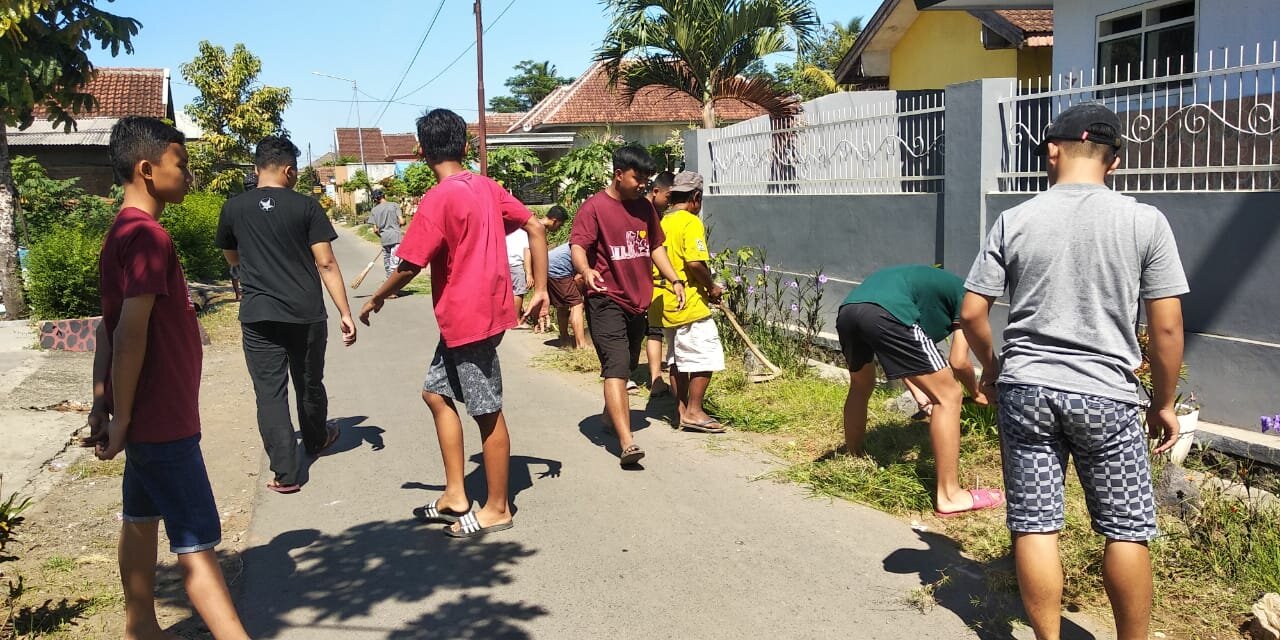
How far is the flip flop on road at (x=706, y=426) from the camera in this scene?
675cm

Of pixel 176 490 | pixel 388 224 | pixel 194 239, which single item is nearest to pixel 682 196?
pixel 176 490

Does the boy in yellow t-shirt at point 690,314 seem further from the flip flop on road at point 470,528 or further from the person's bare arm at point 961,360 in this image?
the flip flop on road at point 470,528

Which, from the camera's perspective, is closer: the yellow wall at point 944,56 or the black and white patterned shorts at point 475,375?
the black and white patterned shorts at point 475,375

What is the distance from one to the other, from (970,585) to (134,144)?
3.58 m

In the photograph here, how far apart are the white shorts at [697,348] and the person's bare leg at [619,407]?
72cm

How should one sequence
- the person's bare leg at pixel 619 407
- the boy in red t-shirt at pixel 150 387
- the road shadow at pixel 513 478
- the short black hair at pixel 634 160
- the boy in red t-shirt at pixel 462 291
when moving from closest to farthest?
the boy in red t-shirt at pixel 150 387
the boy in red t-shirt at pixel 462 291
the road shadow at pixel 513 478
the person's bare leg at pixel 619 407
the short black hair at pixel 634 160

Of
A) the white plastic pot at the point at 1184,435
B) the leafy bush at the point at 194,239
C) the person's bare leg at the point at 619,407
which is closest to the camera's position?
the white plastic pot at the point at 1184,435

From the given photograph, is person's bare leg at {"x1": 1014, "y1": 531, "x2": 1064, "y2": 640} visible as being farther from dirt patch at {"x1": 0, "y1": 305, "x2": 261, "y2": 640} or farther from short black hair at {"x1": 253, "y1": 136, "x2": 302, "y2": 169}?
short black hair at {"x1": 253, "y1": 136, "x2": 302, "y2": 169}

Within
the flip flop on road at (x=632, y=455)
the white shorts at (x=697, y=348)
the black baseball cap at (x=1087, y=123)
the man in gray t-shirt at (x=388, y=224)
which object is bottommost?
the flip flop on road at (x=632, y=455)

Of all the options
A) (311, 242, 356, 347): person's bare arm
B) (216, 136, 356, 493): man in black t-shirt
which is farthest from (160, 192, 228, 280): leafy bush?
(311, 242, 356, 347): person's bare arm

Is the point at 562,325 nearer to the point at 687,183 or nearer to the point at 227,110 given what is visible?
the point at 687,183

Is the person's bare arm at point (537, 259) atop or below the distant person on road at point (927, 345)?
atop

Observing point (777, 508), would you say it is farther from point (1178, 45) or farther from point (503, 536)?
point (1178, 45)

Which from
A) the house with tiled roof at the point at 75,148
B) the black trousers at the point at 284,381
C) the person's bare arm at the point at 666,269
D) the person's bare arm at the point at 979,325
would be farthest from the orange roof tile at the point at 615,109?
the person's bare arm at the point at 979,325
